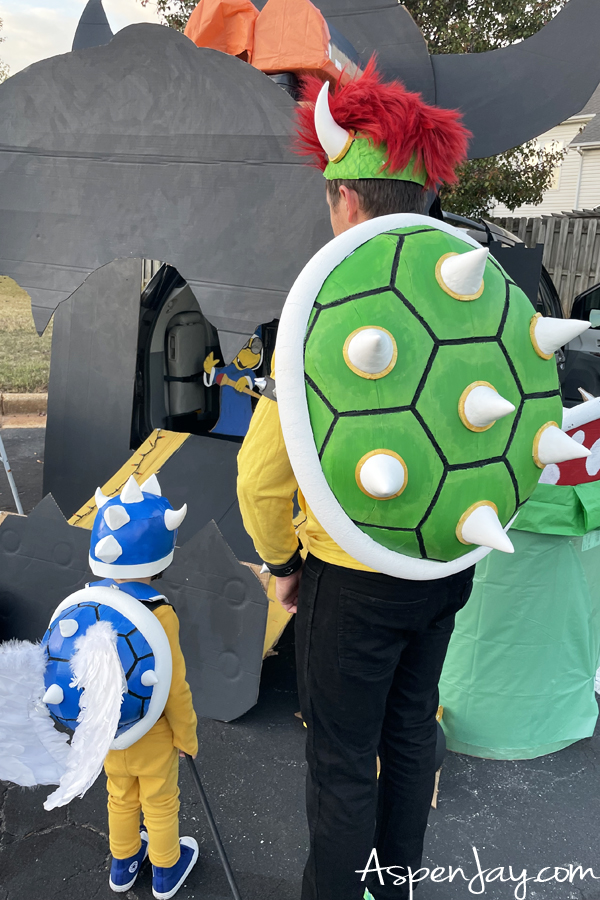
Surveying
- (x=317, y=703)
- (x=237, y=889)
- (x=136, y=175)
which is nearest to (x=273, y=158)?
(x=136, y=175)

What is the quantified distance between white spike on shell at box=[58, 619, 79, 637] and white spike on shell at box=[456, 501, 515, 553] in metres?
1.00

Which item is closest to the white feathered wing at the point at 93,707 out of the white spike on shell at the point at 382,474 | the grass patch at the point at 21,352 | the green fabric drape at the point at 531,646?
the white spike on shell at the point at 382,474

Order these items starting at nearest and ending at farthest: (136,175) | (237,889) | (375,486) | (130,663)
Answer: (375,486)
(130,663)
(237,889)
(136,175)

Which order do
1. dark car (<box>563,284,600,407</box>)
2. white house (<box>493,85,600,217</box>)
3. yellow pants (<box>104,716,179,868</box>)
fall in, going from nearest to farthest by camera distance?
yellow pants (<box>104,716,179,868</box>) < dark car (<box>563,284,600,407</box>) < white house (<box>493,85,600,217</box>)

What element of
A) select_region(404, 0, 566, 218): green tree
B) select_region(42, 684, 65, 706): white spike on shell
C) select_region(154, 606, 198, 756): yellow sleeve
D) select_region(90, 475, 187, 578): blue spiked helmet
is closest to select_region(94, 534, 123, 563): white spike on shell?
select_region(90, 475, 187, 578): blue spiked helmet

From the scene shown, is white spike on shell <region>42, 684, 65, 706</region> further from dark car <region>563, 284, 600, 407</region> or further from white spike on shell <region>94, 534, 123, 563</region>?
dark car <region>563, 284, 600, 407</region>

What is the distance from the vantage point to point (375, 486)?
122cm

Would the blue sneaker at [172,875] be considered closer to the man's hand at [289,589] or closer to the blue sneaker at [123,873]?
the blue sneaker at [123,873]

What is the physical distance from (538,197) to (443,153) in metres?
8.90

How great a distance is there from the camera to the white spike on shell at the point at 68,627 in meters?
1.71

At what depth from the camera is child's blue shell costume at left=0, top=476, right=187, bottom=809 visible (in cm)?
160

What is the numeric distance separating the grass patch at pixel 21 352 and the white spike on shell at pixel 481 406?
20.7 ft

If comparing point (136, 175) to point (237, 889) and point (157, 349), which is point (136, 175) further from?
point (237, 889)

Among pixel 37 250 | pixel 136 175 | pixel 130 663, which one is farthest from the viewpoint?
pixel 37 250
